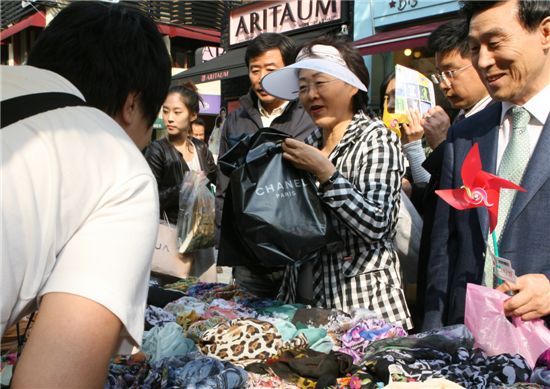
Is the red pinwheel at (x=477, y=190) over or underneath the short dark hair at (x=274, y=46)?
underneath

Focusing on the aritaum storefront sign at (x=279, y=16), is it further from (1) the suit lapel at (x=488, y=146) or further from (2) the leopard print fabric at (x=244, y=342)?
(2) the leopard print fabric at (x=244, y=342)

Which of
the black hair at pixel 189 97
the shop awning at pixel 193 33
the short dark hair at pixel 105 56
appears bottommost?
the short dark hair at pixel 105 56

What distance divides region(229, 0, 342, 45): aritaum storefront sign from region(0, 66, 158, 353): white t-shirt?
851 centimetres

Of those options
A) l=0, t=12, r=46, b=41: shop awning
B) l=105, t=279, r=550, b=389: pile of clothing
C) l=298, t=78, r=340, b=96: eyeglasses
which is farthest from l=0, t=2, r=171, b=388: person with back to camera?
l=0, t=12, r=46, b=41: shop awning

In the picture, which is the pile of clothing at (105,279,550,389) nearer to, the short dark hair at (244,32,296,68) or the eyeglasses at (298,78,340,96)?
the eyeglasses at (298,78,340,96)

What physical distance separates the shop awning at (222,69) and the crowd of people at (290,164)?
620cm

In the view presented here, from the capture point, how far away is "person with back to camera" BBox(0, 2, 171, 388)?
86cm

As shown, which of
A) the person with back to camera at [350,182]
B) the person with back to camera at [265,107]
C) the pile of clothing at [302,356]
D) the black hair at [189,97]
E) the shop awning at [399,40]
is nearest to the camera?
the pile of clothing at [302,356]

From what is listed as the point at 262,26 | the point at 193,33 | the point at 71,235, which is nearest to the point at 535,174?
the point at 71,235


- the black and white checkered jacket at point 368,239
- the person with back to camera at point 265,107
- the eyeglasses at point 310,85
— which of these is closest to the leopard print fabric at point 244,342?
the black and white checkered jacket at point 368,239

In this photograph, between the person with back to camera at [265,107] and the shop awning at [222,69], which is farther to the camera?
the shop awning at [222,69]

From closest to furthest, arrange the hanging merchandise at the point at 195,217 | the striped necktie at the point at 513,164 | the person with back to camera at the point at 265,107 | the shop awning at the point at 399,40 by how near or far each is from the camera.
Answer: the striped necktie at the point at 513,164, the person with back to camera at the point at 265,107, the hanging merchandise at the point at 195,217, the shop awning at the point at 399,40

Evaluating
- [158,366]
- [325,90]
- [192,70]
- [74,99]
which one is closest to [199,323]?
[158,366]

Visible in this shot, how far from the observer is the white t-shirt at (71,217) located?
0.88m
